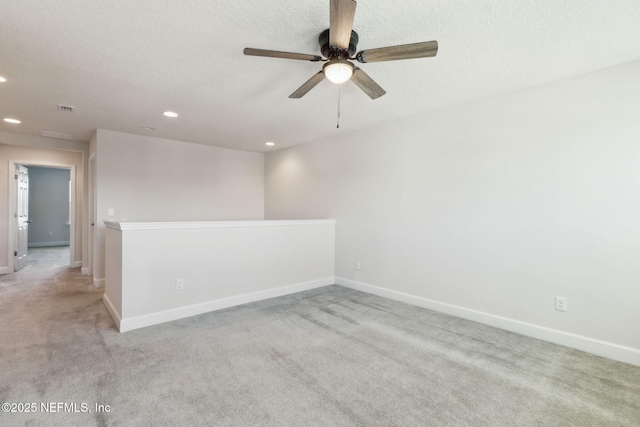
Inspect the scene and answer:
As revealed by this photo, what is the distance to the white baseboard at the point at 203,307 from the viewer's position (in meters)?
2.84

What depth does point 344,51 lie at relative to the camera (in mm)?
1865

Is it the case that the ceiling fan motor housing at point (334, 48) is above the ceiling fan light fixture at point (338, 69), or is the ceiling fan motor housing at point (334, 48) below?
above

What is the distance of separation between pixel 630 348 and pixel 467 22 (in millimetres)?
2739

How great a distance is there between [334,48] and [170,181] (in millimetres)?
4095

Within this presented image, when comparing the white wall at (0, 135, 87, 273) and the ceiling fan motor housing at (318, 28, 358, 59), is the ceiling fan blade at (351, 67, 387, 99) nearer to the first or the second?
the ceiling fan motor housing at (318, 28, 358, 59)

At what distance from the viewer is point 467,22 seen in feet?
6.04

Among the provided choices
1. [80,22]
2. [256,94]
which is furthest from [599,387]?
[80,22]

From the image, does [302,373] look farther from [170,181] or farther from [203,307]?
[170,181]

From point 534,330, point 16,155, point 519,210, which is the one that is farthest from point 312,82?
point 16,155

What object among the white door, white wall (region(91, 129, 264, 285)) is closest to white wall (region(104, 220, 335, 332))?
white wall (region(91, 129, 264, 285))

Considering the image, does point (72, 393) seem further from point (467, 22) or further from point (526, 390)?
point (467, 22)

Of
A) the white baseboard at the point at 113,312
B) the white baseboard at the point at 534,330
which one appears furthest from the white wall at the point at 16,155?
the white baseboard at the point at 534,330

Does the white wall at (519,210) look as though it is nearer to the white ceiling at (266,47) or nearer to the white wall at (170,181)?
the white ceiling at (266,47)

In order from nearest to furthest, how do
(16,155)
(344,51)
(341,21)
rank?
1. (341,21)
2. (344,51)
3. (16,155)
